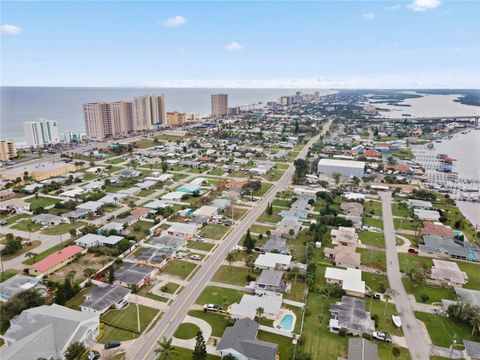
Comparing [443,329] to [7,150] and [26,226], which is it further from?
[7,150]

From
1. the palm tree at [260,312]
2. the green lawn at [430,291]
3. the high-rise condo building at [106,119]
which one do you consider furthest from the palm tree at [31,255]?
the high-rise condo building at [106,119]

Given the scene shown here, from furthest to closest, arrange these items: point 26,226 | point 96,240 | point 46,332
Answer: point 26,226 < point 96,240 < point 46,332

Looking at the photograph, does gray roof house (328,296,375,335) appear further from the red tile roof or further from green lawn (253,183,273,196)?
green lawn (253,183,273,196)

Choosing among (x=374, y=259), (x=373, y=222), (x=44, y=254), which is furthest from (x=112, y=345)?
(x=373, y=222)

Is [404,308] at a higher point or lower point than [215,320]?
lower

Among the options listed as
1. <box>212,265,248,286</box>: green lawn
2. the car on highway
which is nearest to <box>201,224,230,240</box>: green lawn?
<box>212,265,248,286</box>: green lawn
